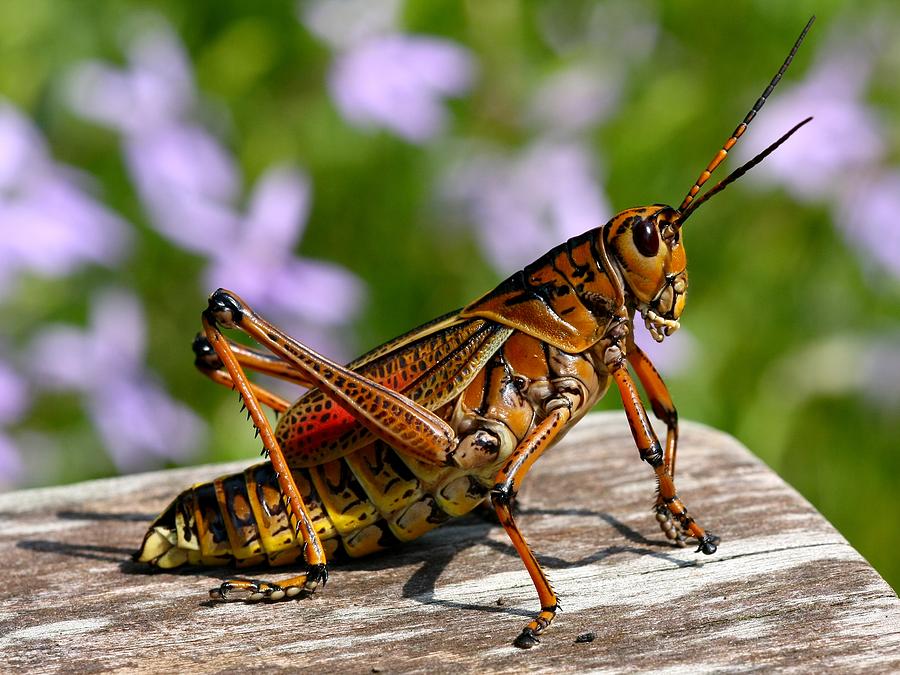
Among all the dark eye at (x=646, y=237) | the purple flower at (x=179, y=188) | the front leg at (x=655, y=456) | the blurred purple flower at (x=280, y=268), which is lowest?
the front leg at (x=655, y=456)

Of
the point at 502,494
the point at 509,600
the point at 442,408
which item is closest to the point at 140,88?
the point at 442,408

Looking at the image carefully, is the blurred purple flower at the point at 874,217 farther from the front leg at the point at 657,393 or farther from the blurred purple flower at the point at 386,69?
the front leg at the point at 657,393

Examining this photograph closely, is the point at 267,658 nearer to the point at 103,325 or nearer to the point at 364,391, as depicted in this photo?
the point at 364,391

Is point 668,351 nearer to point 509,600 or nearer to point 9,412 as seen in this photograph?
point 509,600

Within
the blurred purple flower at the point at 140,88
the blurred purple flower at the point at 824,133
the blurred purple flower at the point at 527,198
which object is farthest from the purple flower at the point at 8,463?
the blurred purple flower at the point at 824,133

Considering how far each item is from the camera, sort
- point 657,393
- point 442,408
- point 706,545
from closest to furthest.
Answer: point 706,545 < point 442,408 < point 657,393

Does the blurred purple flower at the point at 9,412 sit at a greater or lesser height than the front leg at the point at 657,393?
greater
